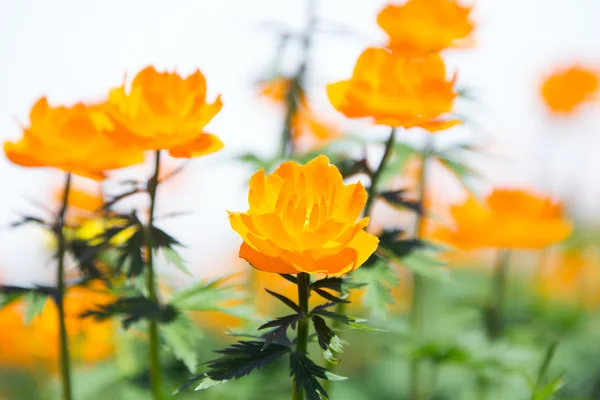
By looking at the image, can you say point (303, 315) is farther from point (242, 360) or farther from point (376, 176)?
point (376, 176)

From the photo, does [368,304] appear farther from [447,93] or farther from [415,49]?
[415,49]

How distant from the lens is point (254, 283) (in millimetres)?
1659

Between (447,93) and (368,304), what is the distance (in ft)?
0.88

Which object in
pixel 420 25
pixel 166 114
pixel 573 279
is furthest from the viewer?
pixel 573 279

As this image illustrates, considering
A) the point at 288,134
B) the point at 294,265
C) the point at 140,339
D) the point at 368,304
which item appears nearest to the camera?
the point at 294,265

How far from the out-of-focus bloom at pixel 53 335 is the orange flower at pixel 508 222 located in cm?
78

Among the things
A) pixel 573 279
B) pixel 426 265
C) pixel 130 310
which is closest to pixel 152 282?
pixel 130 310

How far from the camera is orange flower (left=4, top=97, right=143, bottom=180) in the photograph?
2.78 ft

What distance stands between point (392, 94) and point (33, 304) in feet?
1.80

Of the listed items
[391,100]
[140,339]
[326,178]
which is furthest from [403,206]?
[140,339]

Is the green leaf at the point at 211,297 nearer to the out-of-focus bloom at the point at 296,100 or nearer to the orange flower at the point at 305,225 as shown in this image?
the orange flower at the point at 305,225

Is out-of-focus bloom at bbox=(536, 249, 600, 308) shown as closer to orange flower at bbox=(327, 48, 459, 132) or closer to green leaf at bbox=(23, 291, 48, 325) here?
orange flower at bbox=(327, 48, 459, 132)

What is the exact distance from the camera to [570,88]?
2947 millimetres

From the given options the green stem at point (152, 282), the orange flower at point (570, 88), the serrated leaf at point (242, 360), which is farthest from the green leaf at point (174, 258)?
the orange flower at point (570, 88)
